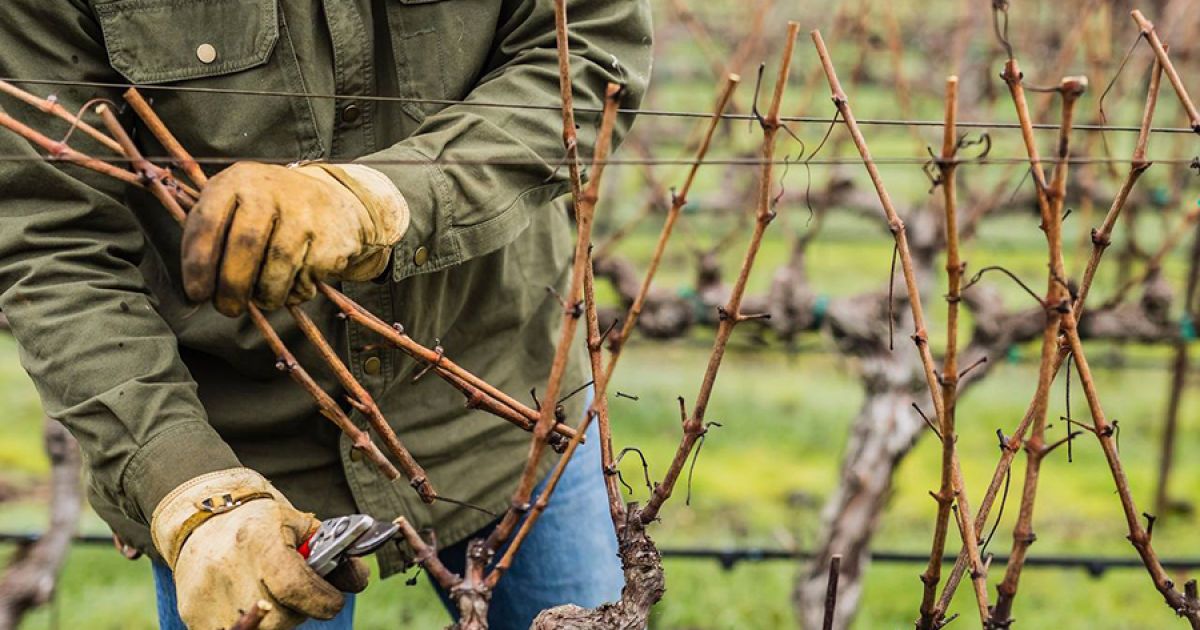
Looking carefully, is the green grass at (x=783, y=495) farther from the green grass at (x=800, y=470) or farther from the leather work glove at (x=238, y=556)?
the leather work glove at (x=238, y=556)

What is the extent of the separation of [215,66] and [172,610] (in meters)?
0.82

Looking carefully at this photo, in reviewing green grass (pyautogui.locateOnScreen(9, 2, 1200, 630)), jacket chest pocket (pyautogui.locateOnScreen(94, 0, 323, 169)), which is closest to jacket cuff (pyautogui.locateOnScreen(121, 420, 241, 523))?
jacket chest pocket (pyautogui.locateOnScreen(94, 0, 323, 169))

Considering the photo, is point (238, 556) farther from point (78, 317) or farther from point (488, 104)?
point (488, 104)

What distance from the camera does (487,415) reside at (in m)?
2.13

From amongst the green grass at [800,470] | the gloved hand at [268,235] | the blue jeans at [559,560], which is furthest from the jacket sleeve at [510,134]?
the green grass at [800,470]

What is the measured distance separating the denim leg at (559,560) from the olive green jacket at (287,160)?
0.10 m

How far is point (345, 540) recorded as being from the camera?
1.54 meters

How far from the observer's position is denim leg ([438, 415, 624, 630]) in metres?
2.17

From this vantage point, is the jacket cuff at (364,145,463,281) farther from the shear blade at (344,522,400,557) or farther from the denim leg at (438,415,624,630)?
the denim leg at (438,415,624,630)

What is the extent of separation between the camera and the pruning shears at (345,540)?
1.53 metres

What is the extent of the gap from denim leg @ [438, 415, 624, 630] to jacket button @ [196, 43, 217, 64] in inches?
34.2

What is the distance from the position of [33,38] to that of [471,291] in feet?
2.39

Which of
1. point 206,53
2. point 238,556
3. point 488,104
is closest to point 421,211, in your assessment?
point 488,104

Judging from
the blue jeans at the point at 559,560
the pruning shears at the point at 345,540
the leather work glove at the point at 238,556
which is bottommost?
the blue jeans at the point at 559,560
